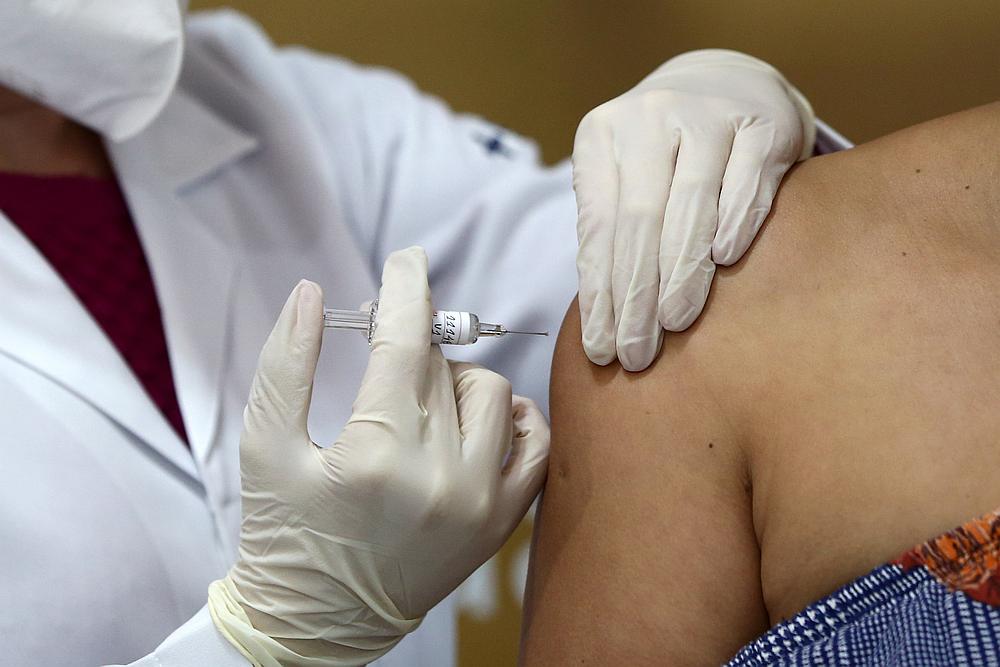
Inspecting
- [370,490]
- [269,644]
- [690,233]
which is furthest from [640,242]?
[269,644]

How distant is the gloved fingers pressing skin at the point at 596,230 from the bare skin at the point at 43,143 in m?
0.73

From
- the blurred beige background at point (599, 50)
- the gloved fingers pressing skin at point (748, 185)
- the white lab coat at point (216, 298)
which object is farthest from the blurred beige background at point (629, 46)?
the gloved fingers pressing skin at point (748, 185)

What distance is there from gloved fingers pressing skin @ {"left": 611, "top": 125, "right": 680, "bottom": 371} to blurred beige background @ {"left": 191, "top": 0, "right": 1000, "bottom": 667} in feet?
2.66

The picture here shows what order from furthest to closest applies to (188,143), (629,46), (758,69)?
1. (629,46)
2. (188,143)
3. (758,69)

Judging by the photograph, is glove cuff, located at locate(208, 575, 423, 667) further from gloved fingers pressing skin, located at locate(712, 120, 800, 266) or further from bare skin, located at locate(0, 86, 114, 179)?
bare skin, located at locate(0, 86, 114, 179)

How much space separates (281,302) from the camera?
4.08ft

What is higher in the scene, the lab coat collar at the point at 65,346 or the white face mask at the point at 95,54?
the white face mask at the point at 95,54

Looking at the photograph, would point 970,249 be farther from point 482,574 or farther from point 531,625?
point 482,574

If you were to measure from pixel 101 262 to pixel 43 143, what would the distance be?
0.70 feet

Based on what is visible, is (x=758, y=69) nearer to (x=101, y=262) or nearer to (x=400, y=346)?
(x=400, y=346)

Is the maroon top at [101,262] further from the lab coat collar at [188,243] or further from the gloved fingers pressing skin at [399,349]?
the gloved fingers pressing skin at [399,349]

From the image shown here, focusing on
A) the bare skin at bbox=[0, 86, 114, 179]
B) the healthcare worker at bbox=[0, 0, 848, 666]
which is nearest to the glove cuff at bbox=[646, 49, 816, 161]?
the healthcare worker at bbox=[0, 0, 848, 666]

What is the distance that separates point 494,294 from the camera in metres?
1.29

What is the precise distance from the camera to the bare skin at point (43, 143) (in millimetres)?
1214
